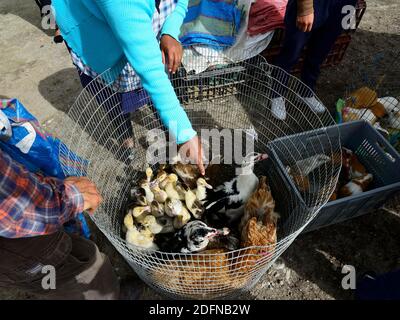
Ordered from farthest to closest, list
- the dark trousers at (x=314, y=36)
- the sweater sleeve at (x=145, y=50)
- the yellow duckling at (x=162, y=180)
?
the dark trousers at (x=314, y=36), the yellow duckling at (x=162, y=180), the sweater sleeve at (x=145, y=50)

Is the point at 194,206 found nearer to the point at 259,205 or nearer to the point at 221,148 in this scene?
the point at 259,205

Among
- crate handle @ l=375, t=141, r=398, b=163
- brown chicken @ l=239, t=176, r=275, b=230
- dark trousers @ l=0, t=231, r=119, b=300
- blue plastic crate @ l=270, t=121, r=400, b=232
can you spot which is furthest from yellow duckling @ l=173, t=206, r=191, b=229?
crate handle @ l=375, t=141, r=398, b=163

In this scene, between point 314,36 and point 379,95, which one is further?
point 379,95

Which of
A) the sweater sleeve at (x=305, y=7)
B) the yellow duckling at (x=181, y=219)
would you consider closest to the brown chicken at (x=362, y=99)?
the sweater sleeve at (x=305, y=7)

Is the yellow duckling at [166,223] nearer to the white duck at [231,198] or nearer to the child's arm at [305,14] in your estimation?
the white duck at [231,198]

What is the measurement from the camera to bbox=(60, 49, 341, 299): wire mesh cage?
1439 millimetres

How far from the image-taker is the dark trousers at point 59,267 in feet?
3.51

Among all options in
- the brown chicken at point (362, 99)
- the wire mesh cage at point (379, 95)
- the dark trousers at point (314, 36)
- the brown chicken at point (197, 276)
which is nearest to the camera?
the brown chicken at point (197, 276)

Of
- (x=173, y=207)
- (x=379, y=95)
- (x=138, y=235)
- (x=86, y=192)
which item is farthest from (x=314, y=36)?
(x=86, y=192)

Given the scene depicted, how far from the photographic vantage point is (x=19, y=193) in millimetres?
857

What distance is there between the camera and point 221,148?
239cm

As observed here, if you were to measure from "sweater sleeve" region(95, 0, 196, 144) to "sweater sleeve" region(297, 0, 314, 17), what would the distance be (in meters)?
1.25

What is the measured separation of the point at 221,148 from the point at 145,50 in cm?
139

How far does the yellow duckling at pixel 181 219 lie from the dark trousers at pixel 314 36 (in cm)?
147
